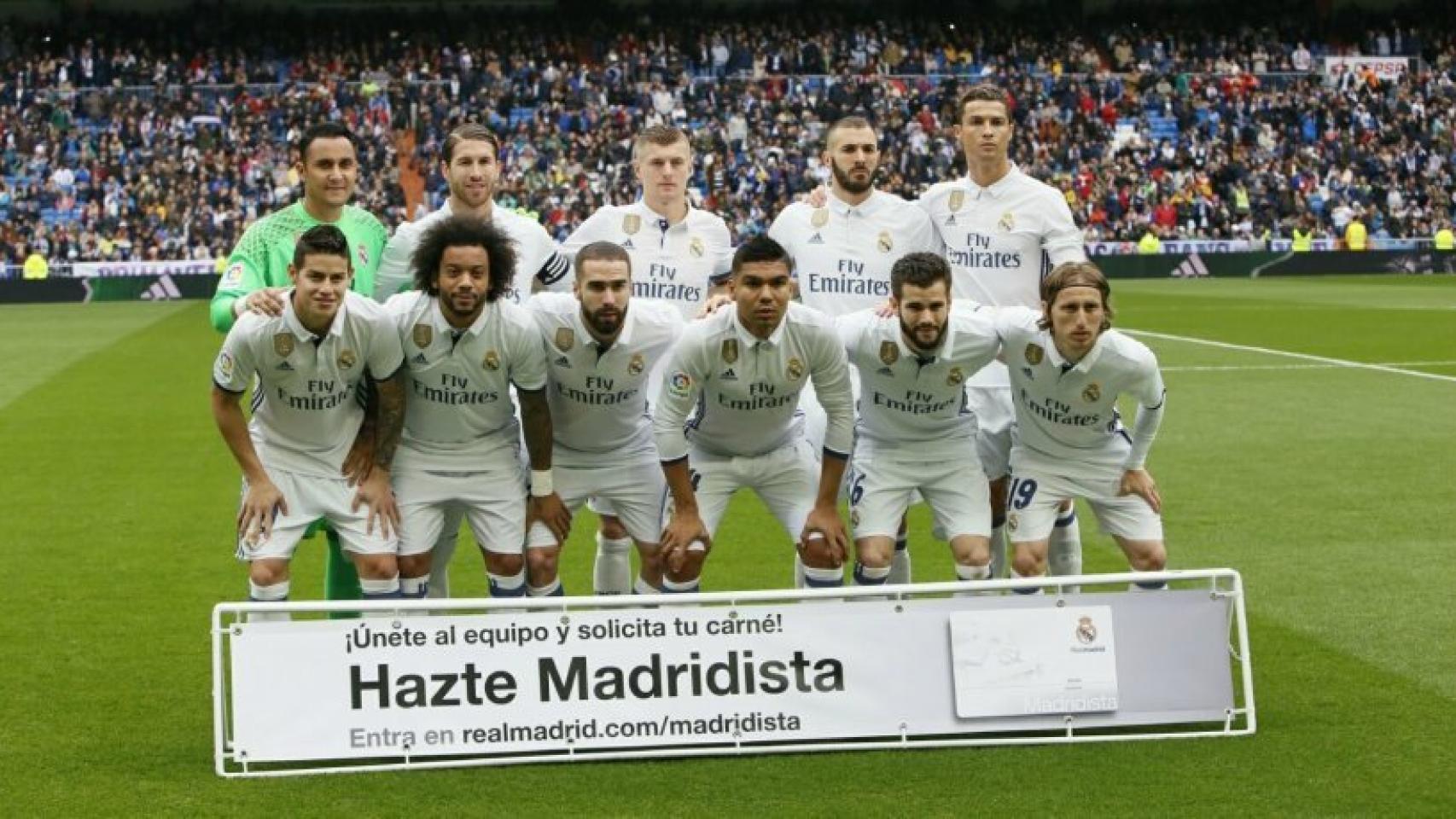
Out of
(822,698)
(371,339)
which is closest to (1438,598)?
(822,698)

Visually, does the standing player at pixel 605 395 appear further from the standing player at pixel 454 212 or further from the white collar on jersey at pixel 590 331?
the standing player at pixel 454 212

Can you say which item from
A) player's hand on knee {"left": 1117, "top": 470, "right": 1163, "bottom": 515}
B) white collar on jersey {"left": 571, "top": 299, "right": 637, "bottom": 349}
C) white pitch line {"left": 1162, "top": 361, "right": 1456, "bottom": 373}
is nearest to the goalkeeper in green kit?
white collar on jersey {"left": 571, "top": 299, "right": 637, "bottom": 349}

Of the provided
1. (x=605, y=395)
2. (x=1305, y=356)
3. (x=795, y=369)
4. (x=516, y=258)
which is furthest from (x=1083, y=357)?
(x=1305, y=356)

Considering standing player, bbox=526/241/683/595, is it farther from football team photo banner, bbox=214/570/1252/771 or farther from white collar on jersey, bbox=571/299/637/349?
football team photo banner, bbox=214/570/1252/771

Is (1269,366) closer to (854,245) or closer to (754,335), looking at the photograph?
(854,245)

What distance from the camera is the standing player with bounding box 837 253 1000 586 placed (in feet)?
23.3

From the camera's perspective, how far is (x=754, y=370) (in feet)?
23.1

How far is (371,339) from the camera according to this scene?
668 cm

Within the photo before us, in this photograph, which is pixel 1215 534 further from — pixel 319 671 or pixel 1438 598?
pixel 319 671


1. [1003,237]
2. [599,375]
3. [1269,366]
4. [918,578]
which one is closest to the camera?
[599,375]

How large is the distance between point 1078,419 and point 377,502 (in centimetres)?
278

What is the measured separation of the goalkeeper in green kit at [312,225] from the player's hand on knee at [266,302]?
31cm

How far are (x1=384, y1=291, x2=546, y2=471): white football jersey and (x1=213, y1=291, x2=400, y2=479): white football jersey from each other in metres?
0.13

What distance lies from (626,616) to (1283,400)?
12.1m
